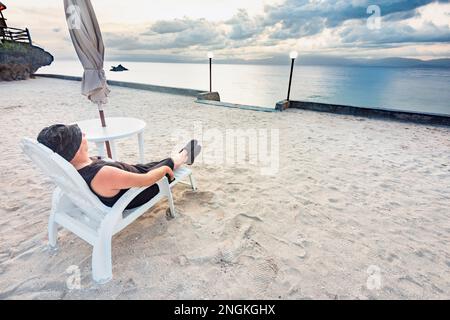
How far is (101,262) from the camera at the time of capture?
1.75m

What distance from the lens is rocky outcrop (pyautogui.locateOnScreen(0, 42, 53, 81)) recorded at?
1502cm

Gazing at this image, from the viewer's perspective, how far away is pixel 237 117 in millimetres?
6984

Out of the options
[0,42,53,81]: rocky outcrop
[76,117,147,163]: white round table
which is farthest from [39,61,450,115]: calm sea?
[76,117,147,163]: white round table

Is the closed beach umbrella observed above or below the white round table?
above

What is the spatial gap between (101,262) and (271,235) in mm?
1544

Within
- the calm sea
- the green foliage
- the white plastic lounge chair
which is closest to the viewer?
the white plastic lounge chair

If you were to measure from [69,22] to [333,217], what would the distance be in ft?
11.9

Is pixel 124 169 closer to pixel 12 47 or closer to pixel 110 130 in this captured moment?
pixel 110 130

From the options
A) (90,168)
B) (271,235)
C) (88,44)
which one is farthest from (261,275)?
(88,44)

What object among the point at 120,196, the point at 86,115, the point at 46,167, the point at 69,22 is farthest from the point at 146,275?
the point at 86,115

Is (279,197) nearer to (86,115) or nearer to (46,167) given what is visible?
(46,167)

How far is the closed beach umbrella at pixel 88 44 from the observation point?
238 centimetres

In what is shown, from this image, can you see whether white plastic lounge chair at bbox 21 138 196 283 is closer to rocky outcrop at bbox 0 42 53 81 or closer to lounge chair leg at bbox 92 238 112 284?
lounge chair leg at bbox 92 238 112 284

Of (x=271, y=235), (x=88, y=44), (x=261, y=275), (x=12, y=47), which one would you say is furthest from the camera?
(x=12, y=47)
